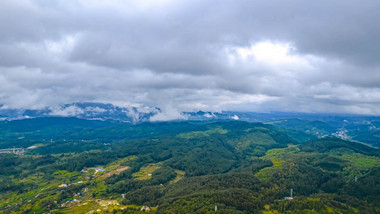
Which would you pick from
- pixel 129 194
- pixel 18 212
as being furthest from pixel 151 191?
pixel 18 212

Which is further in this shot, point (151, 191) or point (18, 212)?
point (151, 191)

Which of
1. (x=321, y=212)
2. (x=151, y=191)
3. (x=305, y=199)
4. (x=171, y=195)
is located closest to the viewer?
(x=321, y=212)

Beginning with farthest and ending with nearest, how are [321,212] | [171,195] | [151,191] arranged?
[151,191] < [171,195] < [321,212]

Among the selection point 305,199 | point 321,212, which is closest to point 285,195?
point 305,199

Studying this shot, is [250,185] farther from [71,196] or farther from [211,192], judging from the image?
[71,196]

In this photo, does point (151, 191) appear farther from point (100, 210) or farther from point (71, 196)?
point (71, 196)

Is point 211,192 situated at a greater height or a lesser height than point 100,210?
greater

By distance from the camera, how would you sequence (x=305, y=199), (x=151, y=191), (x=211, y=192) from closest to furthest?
1. (x=305, y=199)
2. (x=211, y=192)
3. (x=151, y=191)

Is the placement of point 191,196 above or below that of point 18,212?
above

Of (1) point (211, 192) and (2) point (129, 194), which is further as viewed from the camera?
(2) point (129, 194)
